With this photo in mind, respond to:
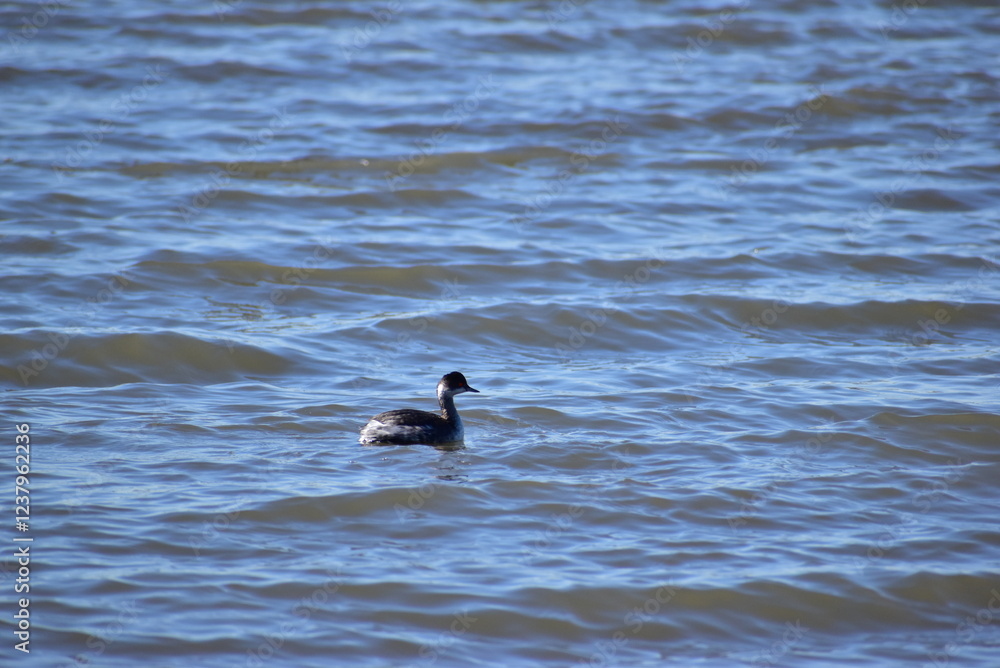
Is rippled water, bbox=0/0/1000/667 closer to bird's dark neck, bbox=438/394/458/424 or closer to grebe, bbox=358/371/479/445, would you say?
grebe, bbox=358/371/479/445

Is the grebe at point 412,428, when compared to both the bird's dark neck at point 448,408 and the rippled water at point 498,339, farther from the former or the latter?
the rippled water at point 498,339

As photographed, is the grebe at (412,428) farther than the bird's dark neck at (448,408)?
No

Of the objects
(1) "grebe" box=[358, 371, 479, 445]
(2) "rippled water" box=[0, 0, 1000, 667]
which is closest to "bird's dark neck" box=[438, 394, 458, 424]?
(1) "grebe" box=[358, 371, 479, 445]

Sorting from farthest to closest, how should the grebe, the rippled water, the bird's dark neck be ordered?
the bird's dark neck < the grebe < the rippled water

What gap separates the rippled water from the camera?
631cm

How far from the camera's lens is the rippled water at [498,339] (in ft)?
20.7

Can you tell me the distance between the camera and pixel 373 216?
48.8ft

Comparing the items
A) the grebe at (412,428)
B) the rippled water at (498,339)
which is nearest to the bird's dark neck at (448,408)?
the grebe at (412,428)

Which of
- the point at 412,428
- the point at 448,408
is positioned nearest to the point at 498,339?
the point at 448,408

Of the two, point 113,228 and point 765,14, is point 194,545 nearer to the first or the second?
point 113,228

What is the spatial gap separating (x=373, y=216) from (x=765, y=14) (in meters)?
14.2

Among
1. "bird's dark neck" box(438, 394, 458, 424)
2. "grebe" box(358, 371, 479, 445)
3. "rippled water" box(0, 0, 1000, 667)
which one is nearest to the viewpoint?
"rippled water" box(0, 0, 1000, 667)

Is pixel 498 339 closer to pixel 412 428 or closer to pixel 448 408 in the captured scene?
pixel 448 408

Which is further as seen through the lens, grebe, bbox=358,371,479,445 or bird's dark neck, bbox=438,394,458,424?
bird's dark neck, bbox=438,394,458,424
